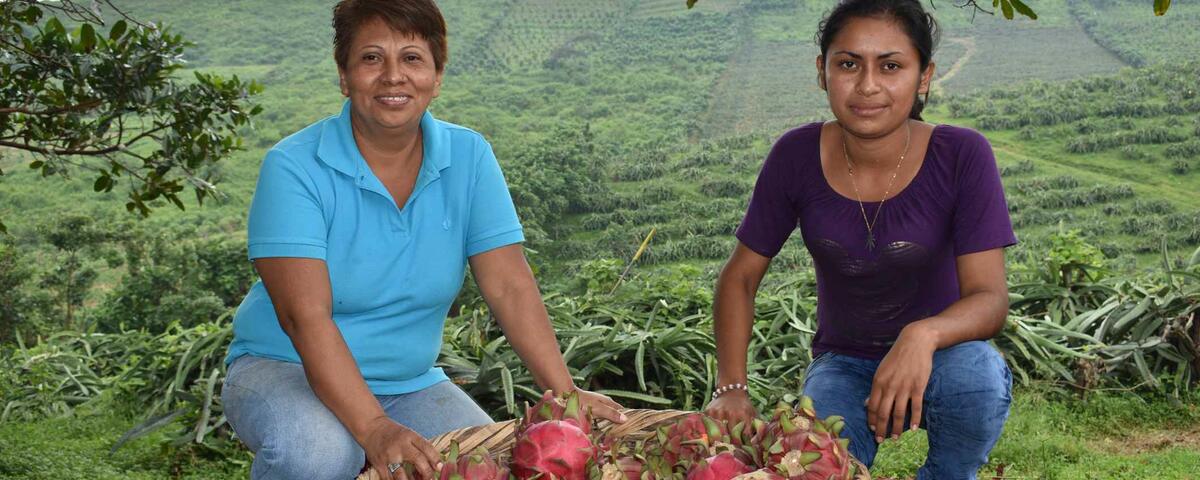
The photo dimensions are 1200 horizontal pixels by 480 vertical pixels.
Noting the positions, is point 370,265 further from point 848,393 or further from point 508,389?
point 508,389

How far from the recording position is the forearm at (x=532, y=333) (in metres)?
2.18

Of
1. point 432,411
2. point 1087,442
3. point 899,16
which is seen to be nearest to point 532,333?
point 432,411

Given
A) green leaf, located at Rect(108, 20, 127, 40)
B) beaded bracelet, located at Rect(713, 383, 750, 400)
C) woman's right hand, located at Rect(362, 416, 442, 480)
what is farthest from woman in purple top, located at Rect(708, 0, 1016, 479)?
green leaf, located at Rect(108, 20, 127, 40)

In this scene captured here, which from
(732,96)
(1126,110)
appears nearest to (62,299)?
(732,96)

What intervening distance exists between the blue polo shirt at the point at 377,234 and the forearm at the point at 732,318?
0.45 metres

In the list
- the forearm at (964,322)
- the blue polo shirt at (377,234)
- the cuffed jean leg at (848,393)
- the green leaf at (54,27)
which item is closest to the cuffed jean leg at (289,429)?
the blue polo shirt at (377,234)

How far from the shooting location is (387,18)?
206cm

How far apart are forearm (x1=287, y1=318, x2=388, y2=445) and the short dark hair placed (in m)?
0.54

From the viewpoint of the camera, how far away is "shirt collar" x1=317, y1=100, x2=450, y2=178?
2096 millimetres

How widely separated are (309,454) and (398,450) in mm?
333

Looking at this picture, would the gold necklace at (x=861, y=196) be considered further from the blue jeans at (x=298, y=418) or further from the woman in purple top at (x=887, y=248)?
the blue jeans at (x=298, y=418)

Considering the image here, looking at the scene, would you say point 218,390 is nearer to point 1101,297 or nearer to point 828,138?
point 828,138

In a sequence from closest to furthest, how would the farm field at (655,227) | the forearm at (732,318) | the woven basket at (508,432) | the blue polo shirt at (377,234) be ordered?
the woven basket at (508,432) < the blue polo shirt at (377,234) < the forearm at (732,318) < the farm field at (655,227)

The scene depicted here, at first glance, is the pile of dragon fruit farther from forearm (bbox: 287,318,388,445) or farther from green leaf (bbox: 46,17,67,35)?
green leaf (bbox: 46,17,67,35)
